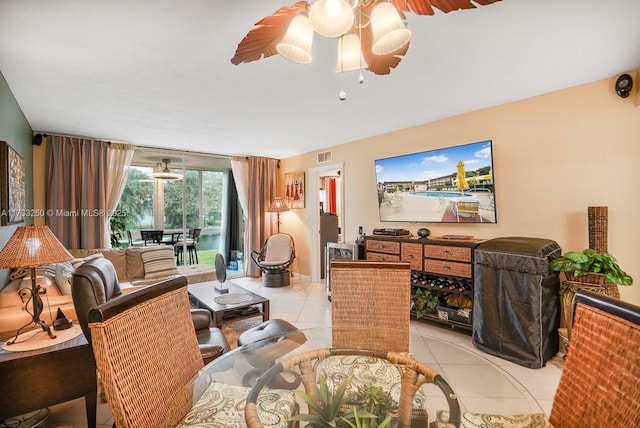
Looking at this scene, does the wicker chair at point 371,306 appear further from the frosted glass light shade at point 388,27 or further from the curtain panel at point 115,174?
the curtain panel at point 115,174

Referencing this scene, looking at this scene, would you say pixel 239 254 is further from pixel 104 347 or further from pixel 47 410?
pixel 104 347

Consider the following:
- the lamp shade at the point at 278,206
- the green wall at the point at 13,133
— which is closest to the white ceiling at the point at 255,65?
the green wall at the point at 13,133

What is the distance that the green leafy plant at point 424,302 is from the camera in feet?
10.9

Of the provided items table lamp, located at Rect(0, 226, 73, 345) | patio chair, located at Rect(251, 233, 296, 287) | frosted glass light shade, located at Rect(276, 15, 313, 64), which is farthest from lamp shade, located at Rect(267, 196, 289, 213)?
frosted glass light shade, located at Rect(276, 15, 313, 64)

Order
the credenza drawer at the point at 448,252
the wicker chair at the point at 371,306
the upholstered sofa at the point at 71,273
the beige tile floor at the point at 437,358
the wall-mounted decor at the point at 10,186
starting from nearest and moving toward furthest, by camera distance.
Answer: the beige tile floor at the point at 437,358, the wicker chair at the point at 371,306, the upholstered sofa at the point at 71,273, the wall-mounted decor at the point at 10,186, the credenza drawer at the point at 448,252

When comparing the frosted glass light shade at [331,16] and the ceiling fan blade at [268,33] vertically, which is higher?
the ceiling fan blade at [268,33]

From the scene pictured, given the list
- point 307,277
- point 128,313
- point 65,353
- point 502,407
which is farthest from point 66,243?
point 502,407

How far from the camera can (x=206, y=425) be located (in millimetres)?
1096

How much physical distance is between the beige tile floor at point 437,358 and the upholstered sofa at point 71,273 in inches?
26.6

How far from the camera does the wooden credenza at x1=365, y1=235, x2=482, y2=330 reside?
304cm

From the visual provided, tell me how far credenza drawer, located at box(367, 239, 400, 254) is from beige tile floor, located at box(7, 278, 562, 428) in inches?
35.2

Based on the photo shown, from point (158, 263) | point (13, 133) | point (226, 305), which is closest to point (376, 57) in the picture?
point (226, 305)

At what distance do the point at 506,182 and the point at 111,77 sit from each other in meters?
3.83

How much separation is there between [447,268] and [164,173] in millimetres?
4724
